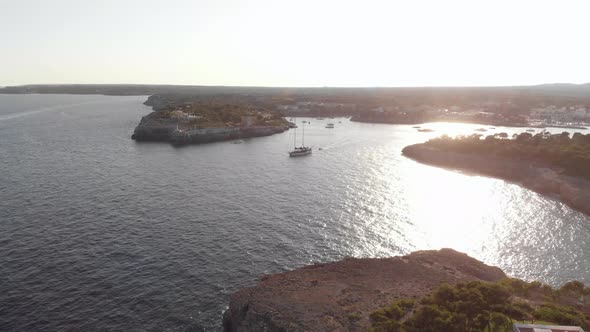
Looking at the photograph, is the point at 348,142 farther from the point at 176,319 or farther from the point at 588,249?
the point at 176,319

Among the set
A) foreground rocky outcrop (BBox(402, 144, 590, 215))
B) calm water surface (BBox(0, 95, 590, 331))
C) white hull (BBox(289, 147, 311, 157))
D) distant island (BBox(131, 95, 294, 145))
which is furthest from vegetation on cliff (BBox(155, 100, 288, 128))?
foreground rocky outcrop (BBox(402, 144, 590, 215))

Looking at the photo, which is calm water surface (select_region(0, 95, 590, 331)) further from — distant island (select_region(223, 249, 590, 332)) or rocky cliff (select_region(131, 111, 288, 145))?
rocky cliff (select_region(131, 111, 288, 145))

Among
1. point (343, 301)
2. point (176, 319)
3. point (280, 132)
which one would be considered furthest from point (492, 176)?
point (280, 132)

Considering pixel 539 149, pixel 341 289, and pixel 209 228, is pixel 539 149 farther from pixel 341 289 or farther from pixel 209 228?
pixel 209 228

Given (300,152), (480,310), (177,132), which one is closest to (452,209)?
(480,310)

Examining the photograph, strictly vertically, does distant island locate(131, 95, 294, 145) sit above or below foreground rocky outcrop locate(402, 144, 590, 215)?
above

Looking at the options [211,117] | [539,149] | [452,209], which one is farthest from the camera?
[211,117]
